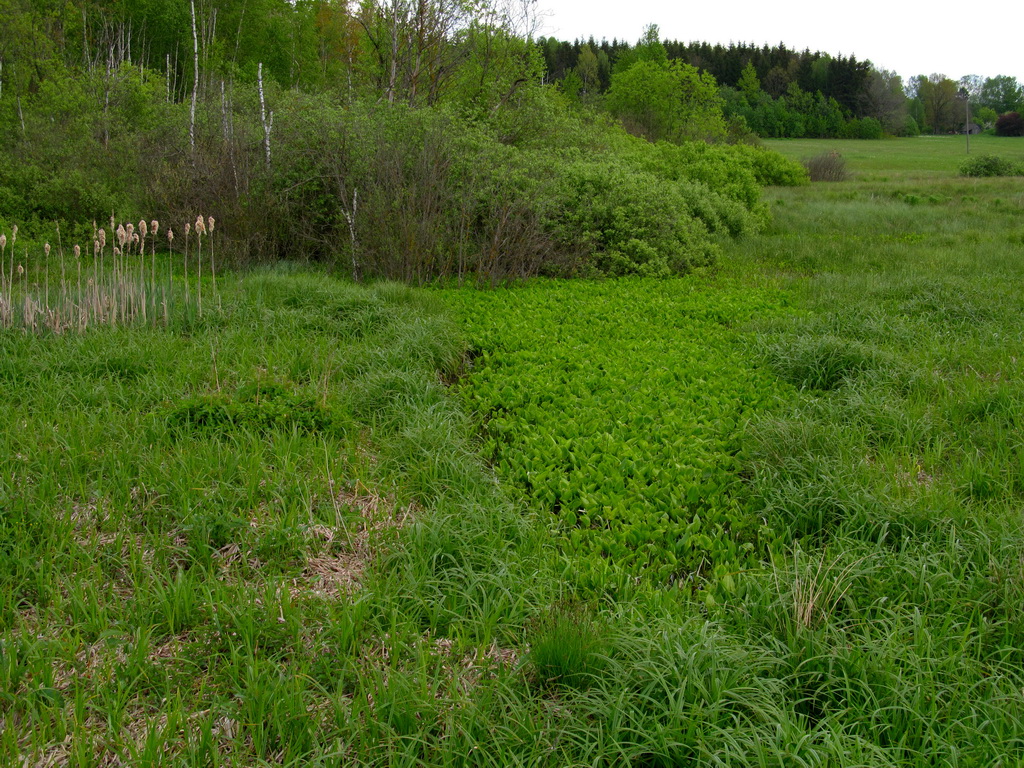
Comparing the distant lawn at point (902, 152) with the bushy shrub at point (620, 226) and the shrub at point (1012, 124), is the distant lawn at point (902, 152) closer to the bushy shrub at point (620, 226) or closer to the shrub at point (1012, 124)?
the shrub at point (1012, 124)

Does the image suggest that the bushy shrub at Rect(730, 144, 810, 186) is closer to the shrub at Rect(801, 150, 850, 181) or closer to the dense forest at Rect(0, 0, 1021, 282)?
the dense forest at Rect(0, 0, 1021, 282)

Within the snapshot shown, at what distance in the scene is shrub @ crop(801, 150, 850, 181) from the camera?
34375 millimetres

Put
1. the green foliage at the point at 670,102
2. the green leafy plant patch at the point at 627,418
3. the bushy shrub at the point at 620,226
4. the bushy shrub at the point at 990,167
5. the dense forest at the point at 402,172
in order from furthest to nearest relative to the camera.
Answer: the green foliage at the point at 670,102
the bushy shrub at the point at 990,167
the bushy shrub at the point at 620,226
the dense forest at the point at 402,172
the green leafy plant patch at the point at 627,418

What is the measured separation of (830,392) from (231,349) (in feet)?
17.8

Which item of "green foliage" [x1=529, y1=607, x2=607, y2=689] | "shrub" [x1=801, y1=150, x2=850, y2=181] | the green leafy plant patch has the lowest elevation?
"green foliage" [x1=529, y1=607, x2=607, y2=689]

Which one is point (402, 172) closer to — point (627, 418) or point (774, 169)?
point (627, 418)

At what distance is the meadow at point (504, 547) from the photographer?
8.24ft

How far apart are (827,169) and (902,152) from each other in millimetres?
26547

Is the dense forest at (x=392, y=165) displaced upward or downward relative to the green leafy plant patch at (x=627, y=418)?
upward

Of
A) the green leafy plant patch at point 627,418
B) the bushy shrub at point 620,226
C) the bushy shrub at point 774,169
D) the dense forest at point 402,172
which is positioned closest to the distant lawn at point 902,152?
the bushy shrub at point 774,169

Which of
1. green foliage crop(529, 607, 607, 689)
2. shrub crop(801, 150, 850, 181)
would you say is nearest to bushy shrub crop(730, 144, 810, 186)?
shrub crop(801, 150, 850, 181)

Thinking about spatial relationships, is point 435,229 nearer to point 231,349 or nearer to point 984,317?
point 231,349

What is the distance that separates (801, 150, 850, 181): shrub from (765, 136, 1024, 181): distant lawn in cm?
94

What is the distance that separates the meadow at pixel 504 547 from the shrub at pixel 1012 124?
7701 centimetres
